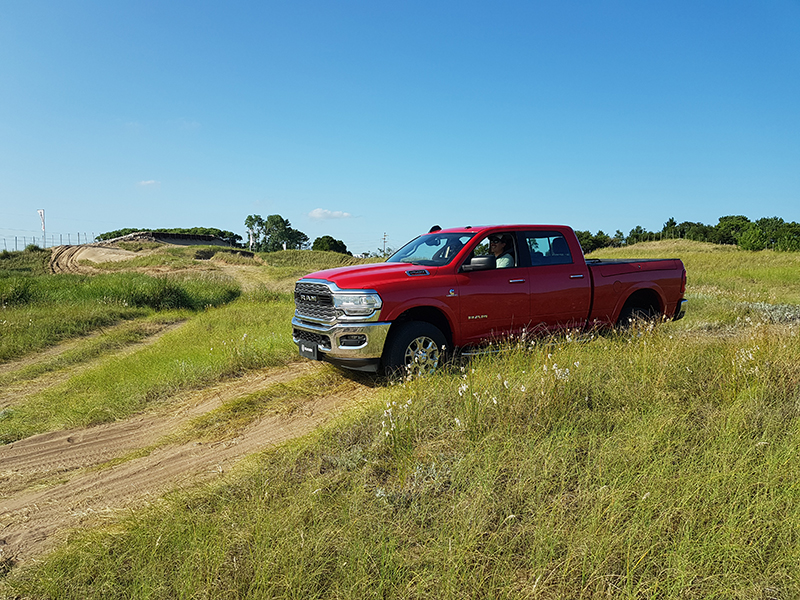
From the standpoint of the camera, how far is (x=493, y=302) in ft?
22.1

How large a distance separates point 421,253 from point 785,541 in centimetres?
559

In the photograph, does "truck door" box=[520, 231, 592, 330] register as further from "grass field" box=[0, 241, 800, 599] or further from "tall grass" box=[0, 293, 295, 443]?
"tall grass" box=[0, 293, 295, 443]

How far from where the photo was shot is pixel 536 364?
5.41 metres

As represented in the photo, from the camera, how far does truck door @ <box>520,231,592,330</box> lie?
23.5 feet

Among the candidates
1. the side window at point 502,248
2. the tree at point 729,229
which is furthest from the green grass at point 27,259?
the tree at point 729,229

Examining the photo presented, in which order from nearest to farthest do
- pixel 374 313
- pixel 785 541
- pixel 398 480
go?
1. pixel 785 541
2. pixel 398 480
3. pixel 374 313

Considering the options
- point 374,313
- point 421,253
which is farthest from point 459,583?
point 421,253

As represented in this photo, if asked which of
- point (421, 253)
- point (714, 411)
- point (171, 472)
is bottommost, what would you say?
point (171, 472)

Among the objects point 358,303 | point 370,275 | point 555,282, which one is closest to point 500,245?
point 555,282

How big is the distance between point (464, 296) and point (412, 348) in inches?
40.4

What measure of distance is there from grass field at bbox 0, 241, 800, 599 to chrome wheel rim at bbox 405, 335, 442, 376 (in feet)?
1.87

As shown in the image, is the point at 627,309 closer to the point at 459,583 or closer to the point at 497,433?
the point at 497,433

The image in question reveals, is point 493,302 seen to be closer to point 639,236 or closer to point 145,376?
point 145,376

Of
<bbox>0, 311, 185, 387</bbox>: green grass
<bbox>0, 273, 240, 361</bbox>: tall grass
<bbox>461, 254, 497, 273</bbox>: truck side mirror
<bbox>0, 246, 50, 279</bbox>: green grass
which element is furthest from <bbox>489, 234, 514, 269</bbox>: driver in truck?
<bbox>0, 246, 50, 279</bbox>: green grass
